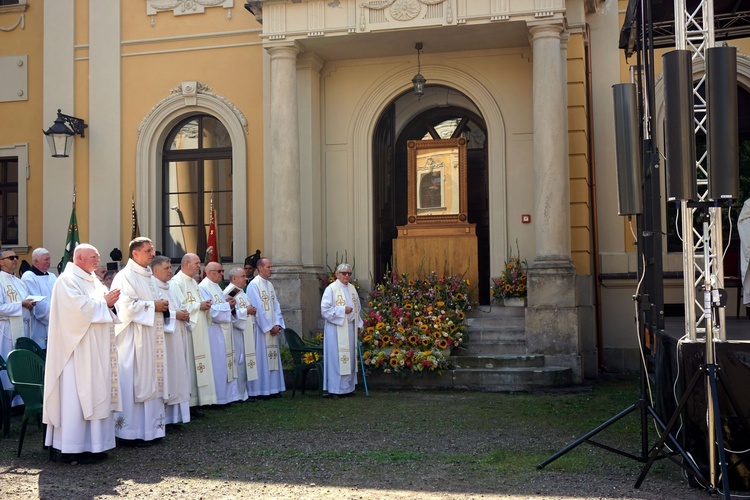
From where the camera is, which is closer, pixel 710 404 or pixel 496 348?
pixel 710 404

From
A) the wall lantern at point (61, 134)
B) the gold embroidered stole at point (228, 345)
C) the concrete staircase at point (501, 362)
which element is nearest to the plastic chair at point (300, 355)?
the gold embroidered stole at point (228, 345)

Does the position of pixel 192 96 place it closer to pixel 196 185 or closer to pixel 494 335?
pixel 196 185

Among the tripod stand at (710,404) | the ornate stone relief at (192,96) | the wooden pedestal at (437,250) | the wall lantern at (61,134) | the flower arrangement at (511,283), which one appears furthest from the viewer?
the ornate stone relief at (192,96)

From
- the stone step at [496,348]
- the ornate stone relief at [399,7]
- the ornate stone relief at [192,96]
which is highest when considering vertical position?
the ornate stone relief at [399,7]

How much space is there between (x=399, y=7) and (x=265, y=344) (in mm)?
5204

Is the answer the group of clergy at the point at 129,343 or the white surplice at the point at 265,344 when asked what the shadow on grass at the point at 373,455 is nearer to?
the group of clergy at the point at 129,343

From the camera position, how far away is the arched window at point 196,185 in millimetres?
15766

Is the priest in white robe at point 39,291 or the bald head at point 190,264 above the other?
the bald head at point 190,264

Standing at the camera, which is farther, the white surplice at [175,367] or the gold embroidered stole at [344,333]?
the gold embroidered stole at [344,333]

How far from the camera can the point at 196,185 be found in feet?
52.4

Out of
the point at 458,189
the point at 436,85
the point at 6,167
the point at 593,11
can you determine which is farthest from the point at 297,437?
the point at 6,167

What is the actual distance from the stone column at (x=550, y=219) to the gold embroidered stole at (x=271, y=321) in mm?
3461

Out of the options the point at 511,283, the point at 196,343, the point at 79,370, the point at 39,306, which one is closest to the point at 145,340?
the point at 79,370

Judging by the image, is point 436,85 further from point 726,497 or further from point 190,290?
point 726,497
